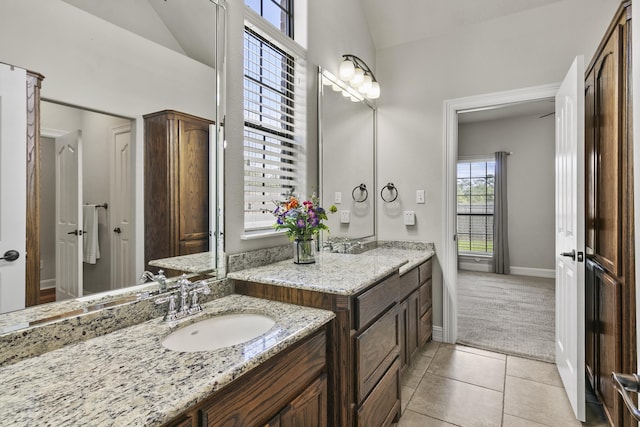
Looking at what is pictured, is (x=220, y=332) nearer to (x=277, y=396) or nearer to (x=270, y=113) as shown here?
(x=277, y=396)

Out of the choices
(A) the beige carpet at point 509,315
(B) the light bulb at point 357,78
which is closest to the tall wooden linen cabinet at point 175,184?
(B) the light bulb at point 357,78

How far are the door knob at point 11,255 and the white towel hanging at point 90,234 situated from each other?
0.17 m

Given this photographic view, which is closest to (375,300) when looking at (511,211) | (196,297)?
(196,297)

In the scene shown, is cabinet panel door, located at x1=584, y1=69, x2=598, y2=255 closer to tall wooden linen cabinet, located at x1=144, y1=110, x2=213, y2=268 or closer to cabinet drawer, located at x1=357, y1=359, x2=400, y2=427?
cabinet drawer, located at x1=357, y1=359, x2=400, y2=427

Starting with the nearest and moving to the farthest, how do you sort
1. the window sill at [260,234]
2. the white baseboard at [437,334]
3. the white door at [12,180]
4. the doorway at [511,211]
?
the white door at [12,180], the window sill at [260,234], the white baseboard at [437,334], the doorway at [511,211]

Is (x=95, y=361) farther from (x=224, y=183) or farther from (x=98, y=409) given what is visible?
(x=224, y=183)

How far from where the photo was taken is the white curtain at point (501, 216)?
5.43m

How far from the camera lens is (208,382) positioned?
0.73m

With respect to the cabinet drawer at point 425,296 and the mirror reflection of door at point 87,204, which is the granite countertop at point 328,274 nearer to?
the mirror reflection of door at point 87,204

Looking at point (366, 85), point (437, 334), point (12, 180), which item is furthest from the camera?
point (437, 334)

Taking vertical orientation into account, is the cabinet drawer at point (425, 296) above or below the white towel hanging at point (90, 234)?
below

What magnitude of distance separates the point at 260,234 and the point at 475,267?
5139 mm

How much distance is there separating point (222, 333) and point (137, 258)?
0.43 meters

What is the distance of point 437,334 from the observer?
2.87 meters
